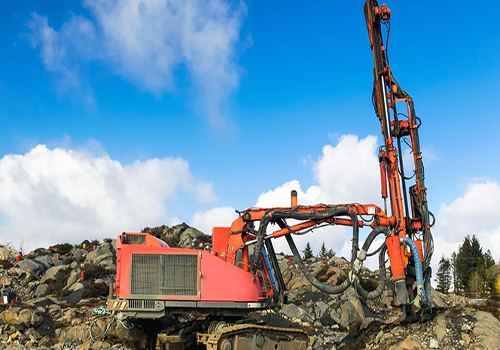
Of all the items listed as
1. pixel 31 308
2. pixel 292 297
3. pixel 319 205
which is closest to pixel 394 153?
pixel 319 205

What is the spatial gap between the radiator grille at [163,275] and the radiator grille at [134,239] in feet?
2.48

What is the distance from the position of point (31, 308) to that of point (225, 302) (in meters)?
8.23

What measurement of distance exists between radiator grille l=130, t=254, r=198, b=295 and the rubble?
1.88 meters

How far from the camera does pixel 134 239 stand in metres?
12.8

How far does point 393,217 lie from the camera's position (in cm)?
1284

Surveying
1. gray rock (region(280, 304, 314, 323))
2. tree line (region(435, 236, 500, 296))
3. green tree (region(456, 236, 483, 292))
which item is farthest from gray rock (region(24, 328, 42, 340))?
green tree (region(456, 236, 483, 292))

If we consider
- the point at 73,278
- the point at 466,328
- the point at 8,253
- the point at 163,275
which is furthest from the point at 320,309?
the point at 8,253

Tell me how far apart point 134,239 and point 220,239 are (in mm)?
2551

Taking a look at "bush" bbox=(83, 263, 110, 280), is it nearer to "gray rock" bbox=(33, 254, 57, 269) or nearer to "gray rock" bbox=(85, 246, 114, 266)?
"gray rock" bbox=(85, 246, 114, 266)

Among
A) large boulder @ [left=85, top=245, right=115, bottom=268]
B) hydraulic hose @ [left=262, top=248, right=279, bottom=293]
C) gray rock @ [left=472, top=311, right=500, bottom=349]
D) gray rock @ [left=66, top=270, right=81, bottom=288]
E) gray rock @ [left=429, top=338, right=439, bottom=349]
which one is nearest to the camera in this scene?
gray rock @ [left=472, top=311, right=500, bottom=349]

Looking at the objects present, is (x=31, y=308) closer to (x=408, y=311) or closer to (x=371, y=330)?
(x=371, y=330)

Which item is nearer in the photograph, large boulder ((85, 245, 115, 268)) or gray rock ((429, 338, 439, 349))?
gray rock ((429, 338, 439, 349))

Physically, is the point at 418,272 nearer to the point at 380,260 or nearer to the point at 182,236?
the point at 380,260

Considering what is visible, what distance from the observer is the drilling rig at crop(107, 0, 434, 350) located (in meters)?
12.0
